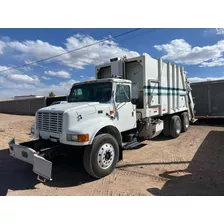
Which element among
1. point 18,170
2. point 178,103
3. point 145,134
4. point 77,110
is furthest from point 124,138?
point 178,103

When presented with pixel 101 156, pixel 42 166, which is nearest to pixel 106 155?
pixel 101 156

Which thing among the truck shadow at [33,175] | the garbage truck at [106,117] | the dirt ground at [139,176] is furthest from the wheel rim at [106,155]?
the truck shadow at [33,175]

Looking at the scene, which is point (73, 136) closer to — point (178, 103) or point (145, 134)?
→ point (145, 134)

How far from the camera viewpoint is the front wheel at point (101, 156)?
409 centimetres

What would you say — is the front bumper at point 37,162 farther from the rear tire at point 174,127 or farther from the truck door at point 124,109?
the rear tire at point 174,127

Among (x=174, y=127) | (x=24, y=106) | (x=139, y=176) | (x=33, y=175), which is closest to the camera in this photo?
(x=139, y=176)

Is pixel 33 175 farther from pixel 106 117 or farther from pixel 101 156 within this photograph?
pixel 106 117

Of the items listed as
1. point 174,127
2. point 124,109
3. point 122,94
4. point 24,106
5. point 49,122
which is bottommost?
point 174,127

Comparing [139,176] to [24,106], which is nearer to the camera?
[139,176]

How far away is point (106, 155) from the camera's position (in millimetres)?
4426

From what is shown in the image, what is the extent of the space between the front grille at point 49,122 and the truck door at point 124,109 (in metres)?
1.59

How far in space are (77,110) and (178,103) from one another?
6.21 m

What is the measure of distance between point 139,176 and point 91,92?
267 centimetres

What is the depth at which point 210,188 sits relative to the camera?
3.70 m
